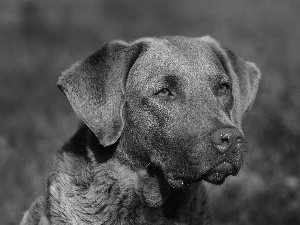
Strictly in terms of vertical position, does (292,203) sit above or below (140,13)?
above

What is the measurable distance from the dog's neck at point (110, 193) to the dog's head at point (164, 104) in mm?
152

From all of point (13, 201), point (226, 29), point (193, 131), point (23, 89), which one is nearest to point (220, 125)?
point (193, 131)

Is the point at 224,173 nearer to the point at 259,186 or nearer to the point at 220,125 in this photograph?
the point at 220,125

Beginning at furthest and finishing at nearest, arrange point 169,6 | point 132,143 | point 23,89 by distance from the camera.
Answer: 1. point 169,6
2. point 23,89
3. point 132,143

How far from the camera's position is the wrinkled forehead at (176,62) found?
6.25 meters

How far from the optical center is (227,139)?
18.7 feet

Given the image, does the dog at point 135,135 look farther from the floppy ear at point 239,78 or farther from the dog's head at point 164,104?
the floppy ear at point 239,78

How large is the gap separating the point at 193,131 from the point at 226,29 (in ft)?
48.7

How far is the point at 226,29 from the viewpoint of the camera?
20.5 metres

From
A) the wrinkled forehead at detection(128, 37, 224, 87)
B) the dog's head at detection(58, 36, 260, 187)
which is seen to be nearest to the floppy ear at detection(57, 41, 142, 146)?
the dog's head at detection(58, 36, 260, 187)

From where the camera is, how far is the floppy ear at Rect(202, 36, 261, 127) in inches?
259

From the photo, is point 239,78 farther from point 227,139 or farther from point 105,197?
point 105,197

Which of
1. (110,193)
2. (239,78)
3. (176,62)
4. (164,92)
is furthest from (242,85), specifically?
(110,193)

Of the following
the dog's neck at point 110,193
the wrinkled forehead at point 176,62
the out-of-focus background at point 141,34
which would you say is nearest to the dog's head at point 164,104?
the wrinkled forehead at point 176,62
